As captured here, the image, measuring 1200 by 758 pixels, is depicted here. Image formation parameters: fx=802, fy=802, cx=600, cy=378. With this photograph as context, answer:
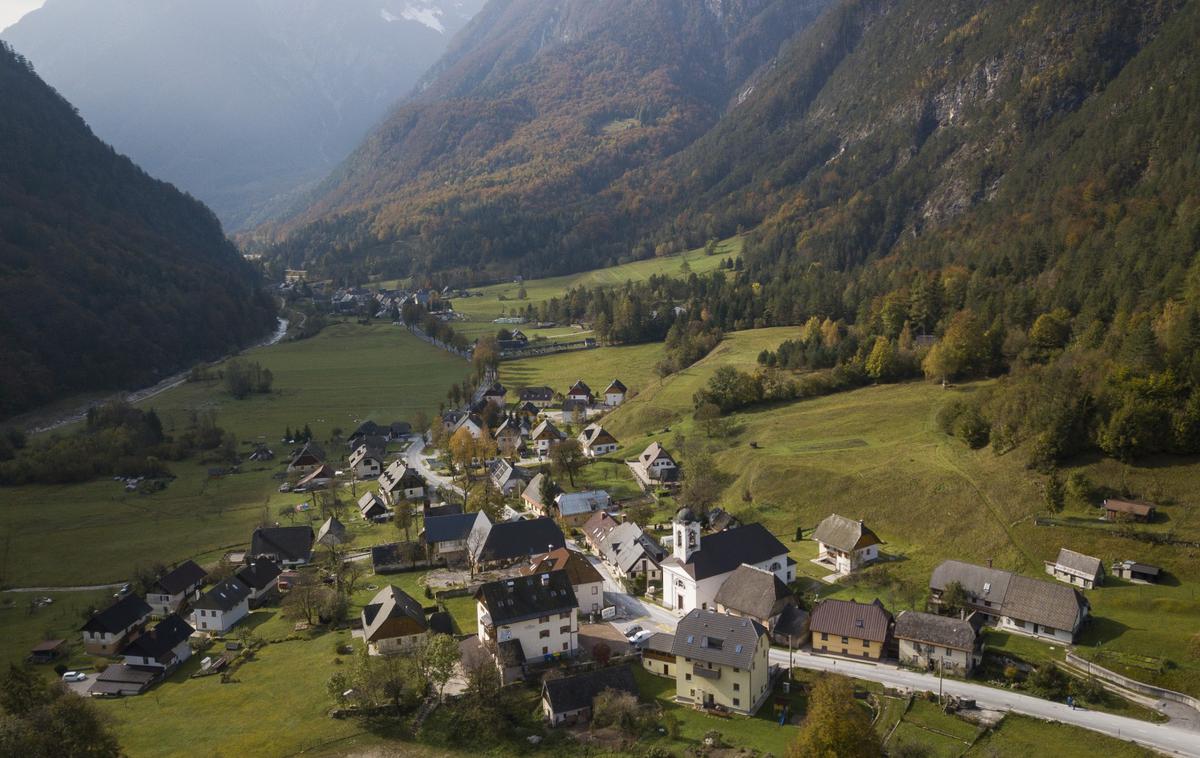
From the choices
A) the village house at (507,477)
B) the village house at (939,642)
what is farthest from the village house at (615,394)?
the village house at (939,642)

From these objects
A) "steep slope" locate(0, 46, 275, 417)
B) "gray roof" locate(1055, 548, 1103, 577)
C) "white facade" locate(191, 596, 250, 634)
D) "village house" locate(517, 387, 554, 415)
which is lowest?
"white facade" locate(191, 596, 250, 634)

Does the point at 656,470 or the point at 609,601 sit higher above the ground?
the point at 656,470

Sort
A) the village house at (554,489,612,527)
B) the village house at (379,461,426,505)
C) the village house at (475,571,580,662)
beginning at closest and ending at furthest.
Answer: the village house at (475,571,580,662) < the village house at (554,489,612,527) < the village house at (379,461,426,505)

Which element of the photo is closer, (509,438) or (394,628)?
(394,628)

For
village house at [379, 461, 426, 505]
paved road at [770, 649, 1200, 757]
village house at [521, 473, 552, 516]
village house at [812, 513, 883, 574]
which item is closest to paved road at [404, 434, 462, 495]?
village house at [379, 461, 426, 505]

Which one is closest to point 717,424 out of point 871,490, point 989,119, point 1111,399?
point 871,490

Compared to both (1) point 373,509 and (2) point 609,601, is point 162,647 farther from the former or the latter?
(1) point 373,509

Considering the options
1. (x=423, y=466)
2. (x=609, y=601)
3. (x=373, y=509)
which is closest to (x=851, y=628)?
(x=609, y=601)

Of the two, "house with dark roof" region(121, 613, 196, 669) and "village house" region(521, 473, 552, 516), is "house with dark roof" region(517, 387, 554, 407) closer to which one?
"village house" region(521, 473, 552, 516)
